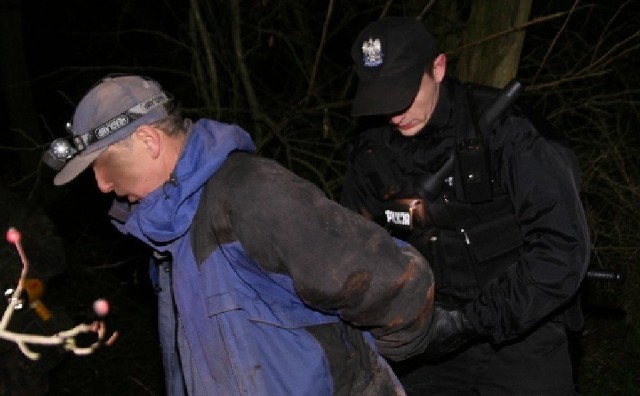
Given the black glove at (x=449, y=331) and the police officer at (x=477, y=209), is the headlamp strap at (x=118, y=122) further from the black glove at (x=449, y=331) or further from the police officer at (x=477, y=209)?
the black glove at (x=449, y=331)

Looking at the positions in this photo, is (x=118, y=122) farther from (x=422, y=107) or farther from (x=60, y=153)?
(x=422, y=107)

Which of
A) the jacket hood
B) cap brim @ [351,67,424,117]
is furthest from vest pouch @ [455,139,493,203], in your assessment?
the jacket hood

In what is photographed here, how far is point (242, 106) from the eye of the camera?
584 centimetres

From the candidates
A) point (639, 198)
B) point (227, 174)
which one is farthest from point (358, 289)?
point (639, 198)

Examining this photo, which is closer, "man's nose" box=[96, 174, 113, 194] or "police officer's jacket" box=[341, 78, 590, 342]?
"man's nose" box=[96, 174, 113, 194]

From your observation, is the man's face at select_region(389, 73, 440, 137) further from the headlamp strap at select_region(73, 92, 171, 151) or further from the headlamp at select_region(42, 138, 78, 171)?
the headlamp at select_region(42, 138, 78, 171)

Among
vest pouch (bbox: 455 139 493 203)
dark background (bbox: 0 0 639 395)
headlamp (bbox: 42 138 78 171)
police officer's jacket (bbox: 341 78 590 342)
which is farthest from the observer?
dark background (bbox: 0 0 639 395)

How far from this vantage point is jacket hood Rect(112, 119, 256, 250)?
6.59 feet

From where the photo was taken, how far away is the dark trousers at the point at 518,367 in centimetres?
275

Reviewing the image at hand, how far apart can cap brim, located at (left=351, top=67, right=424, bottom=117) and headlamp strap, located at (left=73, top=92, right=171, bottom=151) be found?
806 mm

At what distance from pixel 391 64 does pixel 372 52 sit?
10 centimetres

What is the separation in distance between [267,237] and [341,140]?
369 centimetres

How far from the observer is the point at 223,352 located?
201cm

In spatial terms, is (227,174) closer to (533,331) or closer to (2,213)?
(533,331)
